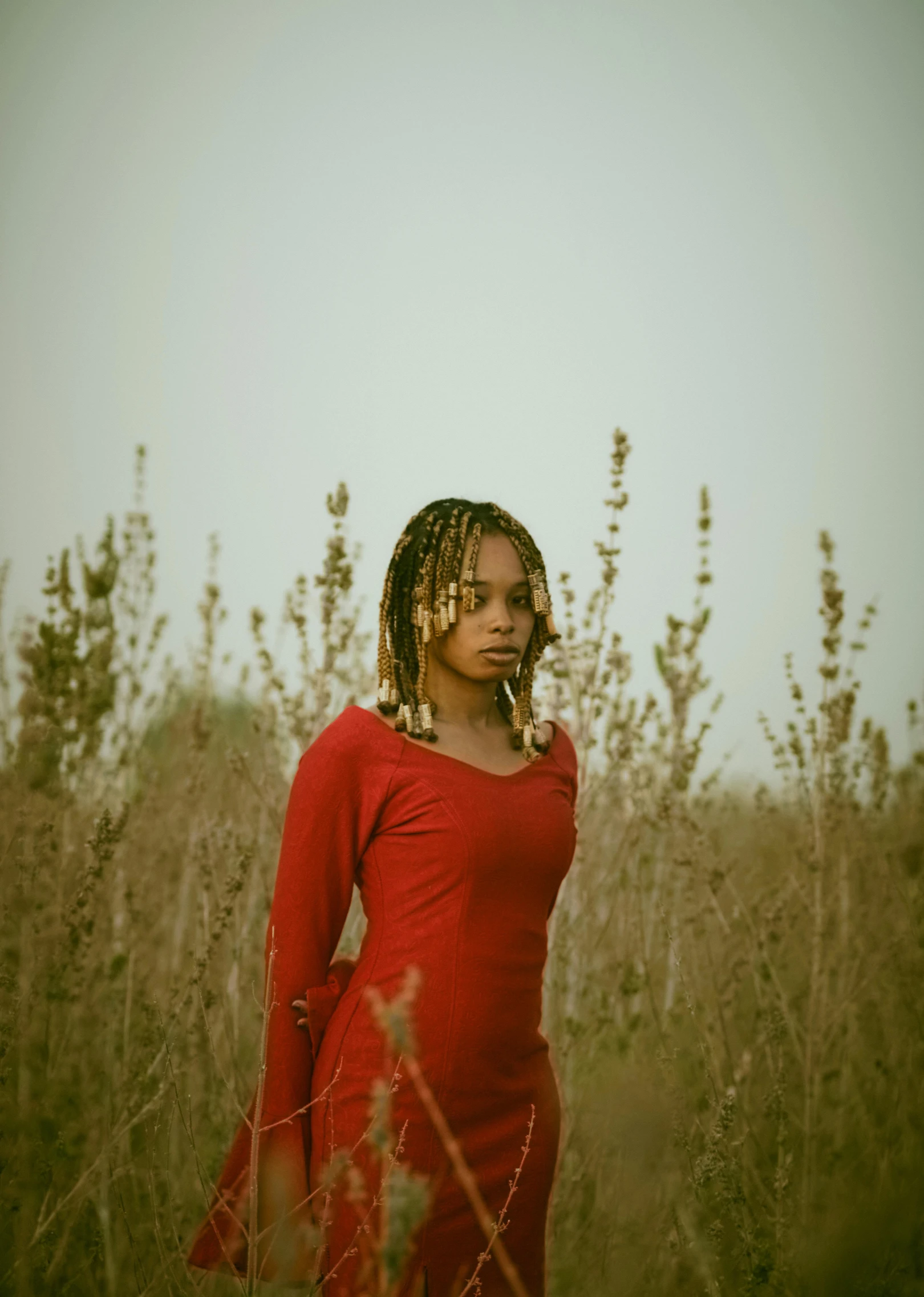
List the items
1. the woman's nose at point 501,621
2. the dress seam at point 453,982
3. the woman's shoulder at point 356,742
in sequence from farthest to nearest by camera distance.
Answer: the woman's nose at point 501,621 < the woman's shoulder at point 356,742 < the dress seam at point 453,982

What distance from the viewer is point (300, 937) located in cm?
169

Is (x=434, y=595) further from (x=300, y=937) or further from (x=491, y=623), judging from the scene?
(x=300, y=937)

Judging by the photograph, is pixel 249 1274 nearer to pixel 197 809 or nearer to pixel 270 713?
pixel 270 713

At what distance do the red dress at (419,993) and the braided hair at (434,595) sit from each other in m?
0.18

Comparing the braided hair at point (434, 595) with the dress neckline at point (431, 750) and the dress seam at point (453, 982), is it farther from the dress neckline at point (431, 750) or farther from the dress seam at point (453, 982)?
the dress seam at point (453, 982)

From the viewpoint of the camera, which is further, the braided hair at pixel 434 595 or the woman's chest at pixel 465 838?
the braided hair at pixel 434 595

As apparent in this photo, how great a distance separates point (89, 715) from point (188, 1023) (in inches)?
33.7

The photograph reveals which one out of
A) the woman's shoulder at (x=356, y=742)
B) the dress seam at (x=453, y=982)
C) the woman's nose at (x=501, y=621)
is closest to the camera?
the dress seam at (x=453, y=982)

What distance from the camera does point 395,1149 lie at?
1.51 metres

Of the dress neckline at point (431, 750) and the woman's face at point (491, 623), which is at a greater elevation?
the woman's face at point (491, 623)

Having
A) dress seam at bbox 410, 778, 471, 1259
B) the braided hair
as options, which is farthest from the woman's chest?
the braided hair


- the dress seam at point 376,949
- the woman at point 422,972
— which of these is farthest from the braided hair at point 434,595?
the dress seam at point 376,949

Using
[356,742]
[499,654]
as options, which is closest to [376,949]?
[356,742]

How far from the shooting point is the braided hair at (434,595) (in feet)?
6.21
